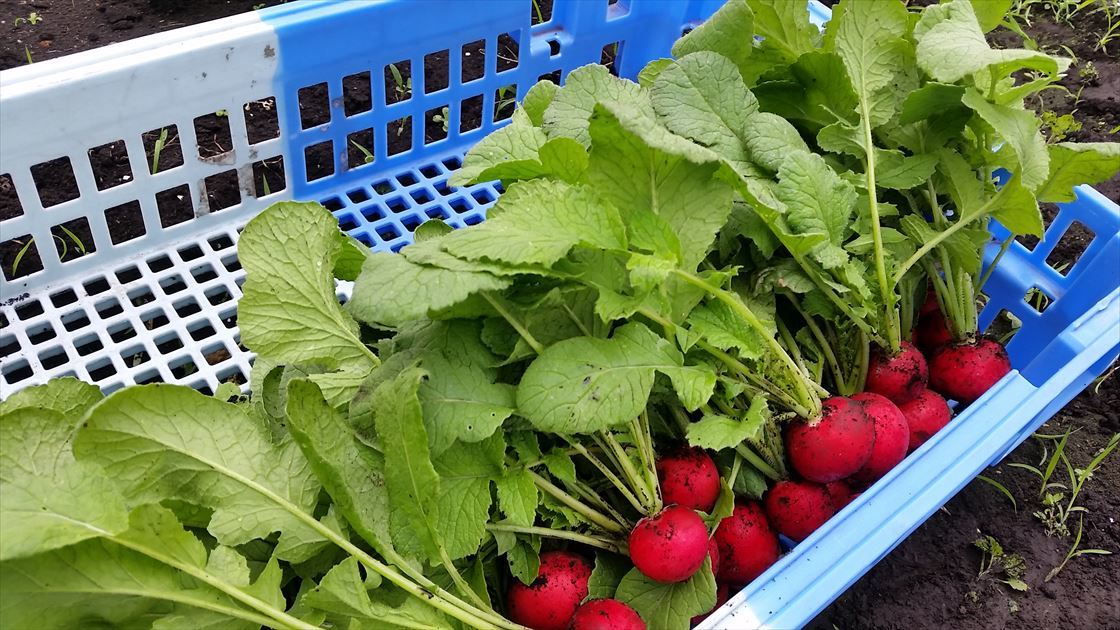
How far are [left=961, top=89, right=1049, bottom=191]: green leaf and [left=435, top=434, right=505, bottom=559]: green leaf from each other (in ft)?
2.15

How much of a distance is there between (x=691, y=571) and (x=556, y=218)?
0.39 metres

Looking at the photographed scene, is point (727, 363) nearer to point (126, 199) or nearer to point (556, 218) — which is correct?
point (556, 218)

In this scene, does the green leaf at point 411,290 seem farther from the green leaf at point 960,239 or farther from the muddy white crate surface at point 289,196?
the green leaf at point 960,239

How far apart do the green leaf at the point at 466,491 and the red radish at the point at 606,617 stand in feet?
0.44

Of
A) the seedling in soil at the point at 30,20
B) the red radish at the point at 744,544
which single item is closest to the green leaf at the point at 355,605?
the red radish at the point at 744,544

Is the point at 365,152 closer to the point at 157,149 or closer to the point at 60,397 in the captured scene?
the point at 157,149

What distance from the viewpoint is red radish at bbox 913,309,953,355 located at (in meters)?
1.23

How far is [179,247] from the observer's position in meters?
1.46

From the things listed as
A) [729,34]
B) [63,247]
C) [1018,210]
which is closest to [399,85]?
[63,247]

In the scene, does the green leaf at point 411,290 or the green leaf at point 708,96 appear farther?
the green leaf at point 708,96

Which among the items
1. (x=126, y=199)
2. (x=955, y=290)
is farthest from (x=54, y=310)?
(x=955, y=290)

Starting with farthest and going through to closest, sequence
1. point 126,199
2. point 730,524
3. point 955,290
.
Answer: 1. point 126,199
2. point 955,290
3. point 730,524

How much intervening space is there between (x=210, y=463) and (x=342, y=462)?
0.38 feet

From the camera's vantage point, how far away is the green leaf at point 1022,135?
0.99 metres
